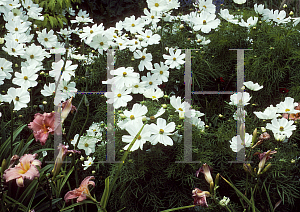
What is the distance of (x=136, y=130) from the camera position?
1.25 metres

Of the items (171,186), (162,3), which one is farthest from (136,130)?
(162,3)

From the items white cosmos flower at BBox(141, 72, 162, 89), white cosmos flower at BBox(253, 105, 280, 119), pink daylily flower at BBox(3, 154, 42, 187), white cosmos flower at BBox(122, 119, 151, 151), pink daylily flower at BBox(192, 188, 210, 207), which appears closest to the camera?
pink daylily flower at BBox(3, 154, 42, 187)

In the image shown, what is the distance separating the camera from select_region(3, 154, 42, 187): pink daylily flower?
790mm

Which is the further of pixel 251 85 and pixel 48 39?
pixel 48 39

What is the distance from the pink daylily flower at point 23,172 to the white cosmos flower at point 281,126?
96 centimetres

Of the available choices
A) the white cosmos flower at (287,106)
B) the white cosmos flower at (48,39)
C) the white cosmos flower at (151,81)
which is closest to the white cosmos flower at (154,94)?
the white cosmos flower at (151,81)

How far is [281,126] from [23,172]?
1037 millimetres

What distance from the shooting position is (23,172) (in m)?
0.84

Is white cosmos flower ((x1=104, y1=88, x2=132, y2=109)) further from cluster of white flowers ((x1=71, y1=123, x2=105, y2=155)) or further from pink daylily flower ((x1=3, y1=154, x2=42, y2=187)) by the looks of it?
pink daylily flower ((x1=3, y1=154, x2=42, y2=187))

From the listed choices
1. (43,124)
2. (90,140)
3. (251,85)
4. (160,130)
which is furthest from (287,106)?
(43,124)

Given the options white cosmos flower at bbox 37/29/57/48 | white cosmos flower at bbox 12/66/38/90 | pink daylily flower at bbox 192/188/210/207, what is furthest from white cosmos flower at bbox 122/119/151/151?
white cosmos flower at bbox 37/29/57/48

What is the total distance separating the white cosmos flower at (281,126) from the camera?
1.31 m

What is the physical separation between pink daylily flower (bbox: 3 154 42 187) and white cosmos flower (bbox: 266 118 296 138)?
0.96m

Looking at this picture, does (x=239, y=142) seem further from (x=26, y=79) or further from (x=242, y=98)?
(x=26, y=79)
